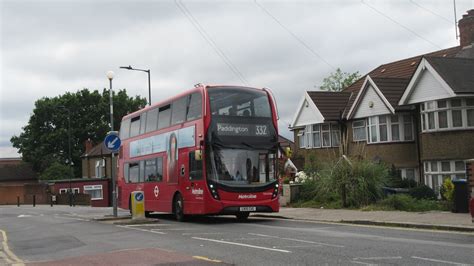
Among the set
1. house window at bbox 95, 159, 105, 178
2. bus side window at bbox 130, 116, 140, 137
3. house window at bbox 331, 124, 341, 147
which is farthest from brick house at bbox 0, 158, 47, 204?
bus side window at bbox 130, 116, 140, 137

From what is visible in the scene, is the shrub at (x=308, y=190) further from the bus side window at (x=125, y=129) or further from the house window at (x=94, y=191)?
the house window at (x=94, y=191)

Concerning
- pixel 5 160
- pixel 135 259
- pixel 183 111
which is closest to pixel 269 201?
pixel 183 111

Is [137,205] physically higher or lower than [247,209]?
higher

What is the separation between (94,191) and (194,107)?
47.5m

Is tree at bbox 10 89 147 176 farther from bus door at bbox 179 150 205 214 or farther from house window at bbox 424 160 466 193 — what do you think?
bus door at bbox 179 150 205 214

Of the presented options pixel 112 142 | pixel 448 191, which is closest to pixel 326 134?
pixel 448 191

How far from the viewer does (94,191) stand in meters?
62.8

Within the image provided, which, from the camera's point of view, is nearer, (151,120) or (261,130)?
(261,130)

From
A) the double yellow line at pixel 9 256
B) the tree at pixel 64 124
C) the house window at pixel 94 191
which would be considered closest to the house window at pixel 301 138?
the double yellow line at pixel 9 256

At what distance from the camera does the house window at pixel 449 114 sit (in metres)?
24.5

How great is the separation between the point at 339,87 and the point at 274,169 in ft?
155

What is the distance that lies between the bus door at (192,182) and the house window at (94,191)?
1772 inches

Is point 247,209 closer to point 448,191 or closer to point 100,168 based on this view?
point 448,191

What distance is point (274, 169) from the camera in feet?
60.4
